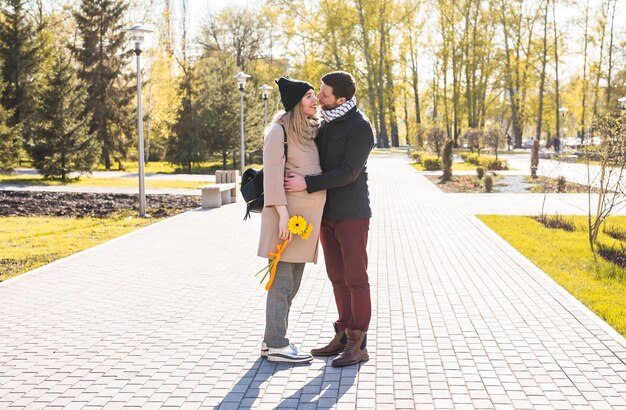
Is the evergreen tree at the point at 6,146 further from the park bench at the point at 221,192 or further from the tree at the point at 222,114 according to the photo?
the tree at the point at 222,114

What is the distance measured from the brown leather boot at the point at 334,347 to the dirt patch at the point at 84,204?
33.9 ft

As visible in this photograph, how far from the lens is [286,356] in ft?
16.2

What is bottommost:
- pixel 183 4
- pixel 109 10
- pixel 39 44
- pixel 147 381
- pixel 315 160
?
pixel 147 381

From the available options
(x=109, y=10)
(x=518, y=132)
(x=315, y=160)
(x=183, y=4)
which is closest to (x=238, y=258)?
(x=315, y=160)

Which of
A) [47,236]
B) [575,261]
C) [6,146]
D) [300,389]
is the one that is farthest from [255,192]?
[6,146]

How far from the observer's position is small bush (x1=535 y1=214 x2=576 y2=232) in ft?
41.4

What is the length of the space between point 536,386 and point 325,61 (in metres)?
50.6

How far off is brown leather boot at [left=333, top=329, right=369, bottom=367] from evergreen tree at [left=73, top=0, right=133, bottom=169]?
28955 mm

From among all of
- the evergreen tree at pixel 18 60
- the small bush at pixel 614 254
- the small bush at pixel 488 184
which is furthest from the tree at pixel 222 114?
the small bush at pixel 614 254

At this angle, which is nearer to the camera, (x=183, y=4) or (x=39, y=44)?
(x=39, y=44)

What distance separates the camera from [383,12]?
174 ft

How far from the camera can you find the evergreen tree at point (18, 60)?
2831 cm

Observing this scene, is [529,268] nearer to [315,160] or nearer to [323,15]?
[315,160]

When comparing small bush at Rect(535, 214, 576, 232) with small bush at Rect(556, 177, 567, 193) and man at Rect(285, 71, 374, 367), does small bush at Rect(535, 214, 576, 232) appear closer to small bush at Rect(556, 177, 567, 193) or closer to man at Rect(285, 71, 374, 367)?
small bush at Rect(556, 177, 567, 193)
